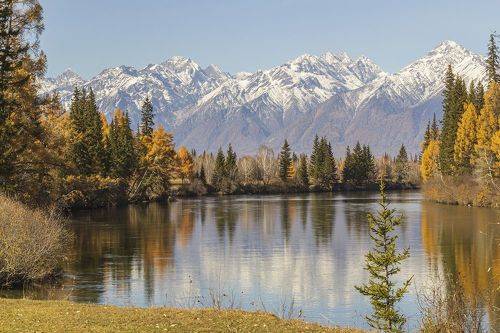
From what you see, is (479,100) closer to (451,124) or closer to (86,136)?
(451,124)

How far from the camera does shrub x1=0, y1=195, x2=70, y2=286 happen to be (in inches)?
1307

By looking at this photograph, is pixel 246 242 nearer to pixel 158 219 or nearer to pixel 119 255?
pixel 119 255

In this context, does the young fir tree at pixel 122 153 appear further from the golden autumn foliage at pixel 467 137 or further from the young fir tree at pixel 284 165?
the young fir tree at pixel 284 165

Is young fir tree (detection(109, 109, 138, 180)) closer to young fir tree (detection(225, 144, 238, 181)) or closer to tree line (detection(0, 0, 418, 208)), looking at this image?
tree line (detection(0, 0, 418, 208))

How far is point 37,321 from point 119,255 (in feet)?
97.3

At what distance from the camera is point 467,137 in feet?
353

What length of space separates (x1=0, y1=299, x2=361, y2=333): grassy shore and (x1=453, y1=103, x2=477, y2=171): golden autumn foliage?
88.5 metres

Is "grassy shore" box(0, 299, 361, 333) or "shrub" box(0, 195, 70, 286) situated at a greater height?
"shrub" box(0, 195, 70, 286)

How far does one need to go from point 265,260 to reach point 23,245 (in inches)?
775

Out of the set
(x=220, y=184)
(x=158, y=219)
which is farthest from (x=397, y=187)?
(x=158, y=219)

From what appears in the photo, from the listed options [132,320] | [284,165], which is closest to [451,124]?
[284,165]

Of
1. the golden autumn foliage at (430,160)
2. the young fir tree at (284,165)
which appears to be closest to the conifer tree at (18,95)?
the golden autumn foliage at (430,160)

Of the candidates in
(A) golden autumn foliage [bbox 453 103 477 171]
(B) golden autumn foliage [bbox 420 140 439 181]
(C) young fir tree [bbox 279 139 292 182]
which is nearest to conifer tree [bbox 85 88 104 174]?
(A) golden autumn foliage [bbox 453 103 477 171]

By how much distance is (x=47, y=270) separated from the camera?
3722 cm
